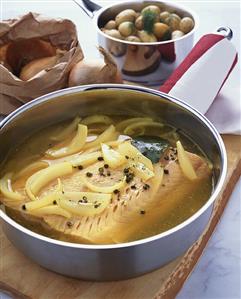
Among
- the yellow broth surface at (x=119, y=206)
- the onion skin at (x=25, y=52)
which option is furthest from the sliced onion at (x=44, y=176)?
the onion skin at (x=25, y=52)

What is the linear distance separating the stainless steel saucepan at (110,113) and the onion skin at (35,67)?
0.21m

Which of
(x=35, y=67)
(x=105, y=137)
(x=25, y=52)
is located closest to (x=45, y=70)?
(x=35, y=67)

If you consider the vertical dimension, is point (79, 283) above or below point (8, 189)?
below

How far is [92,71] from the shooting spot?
1.61 meters

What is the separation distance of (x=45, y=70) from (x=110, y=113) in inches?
8.5

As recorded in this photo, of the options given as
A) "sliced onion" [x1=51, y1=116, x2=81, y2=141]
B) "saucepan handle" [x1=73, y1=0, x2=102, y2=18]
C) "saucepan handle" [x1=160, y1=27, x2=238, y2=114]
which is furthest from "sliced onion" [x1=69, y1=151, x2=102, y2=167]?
"saucepan handle" [x1=73, y1=0, x2=102, y2=18]

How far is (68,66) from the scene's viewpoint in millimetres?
1605

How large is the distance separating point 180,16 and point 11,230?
1.10 meters

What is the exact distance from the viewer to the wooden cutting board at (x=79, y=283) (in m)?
1.17

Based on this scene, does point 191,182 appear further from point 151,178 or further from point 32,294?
point 32,294

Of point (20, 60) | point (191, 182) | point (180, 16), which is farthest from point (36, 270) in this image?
point (180, 16)

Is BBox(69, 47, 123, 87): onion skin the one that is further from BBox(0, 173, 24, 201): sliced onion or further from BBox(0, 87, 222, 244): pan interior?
BBox(0, 173, 24, 201): sliced onion

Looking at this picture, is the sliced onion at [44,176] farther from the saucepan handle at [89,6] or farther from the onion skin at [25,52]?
the saucepan handle at [89,6]

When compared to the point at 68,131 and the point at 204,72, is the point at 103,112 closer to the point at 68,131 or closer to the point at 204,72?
the point at 68,131
